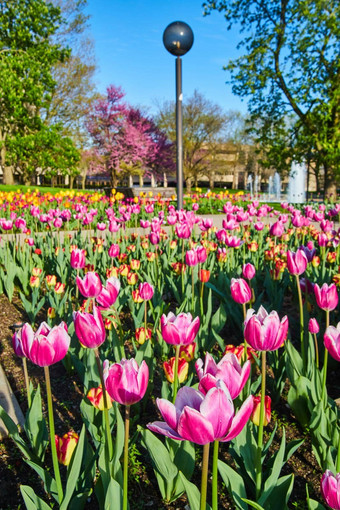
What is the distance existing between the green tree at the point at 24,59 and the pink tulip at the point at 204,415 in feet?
61.0

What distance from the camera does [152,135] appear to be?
27781mm

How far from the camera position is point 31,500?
1143mm

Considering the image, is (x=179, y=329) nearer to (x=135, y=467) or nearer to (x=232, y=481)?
(x=232, y=481)

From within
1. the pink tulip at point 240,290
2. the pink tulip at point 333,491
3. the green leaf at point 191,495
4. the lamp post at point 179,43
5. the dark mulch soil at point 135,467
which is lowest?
the dark mulch soil at point 135,467

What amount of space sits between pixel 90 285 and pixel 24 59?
18.7 m

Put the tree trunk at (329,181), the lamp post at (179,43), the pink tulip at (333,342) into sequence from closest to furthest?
the pink tulip at (333,342), the lamp post at (179,43), the tree trunk at (329,181)

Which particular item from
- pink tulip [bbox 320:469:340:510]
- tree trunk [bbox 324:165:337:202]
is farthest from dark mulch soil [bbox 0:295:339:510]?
tree trunk [bbox 324:165:337:202]

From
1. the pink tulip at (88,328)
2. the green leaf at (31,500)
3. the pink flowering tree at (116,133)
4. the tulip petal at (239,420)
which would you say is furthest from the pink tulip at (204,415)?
the pink flowering tree at (116,133)

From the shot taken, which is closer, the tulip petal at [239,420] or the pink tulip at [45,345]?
the tulip petal at [239,420]

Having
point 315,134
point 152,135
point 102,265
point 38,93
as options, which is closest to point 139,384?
point 102,265

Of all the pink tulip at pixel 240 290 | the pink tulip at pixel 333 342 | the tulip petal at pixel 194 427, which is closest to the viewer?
the tulip petal at pixel 194 427

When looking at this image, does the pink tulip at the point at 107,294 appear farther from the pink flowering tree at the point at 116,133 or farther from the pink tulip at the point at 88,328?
the pink flowering tree at the point at 116,133

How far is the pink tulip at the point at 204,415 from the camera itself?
30.2 inches

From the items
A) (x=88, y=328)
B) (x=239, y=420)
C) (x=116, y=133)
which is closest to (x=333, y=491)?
(x=239, y=420)
